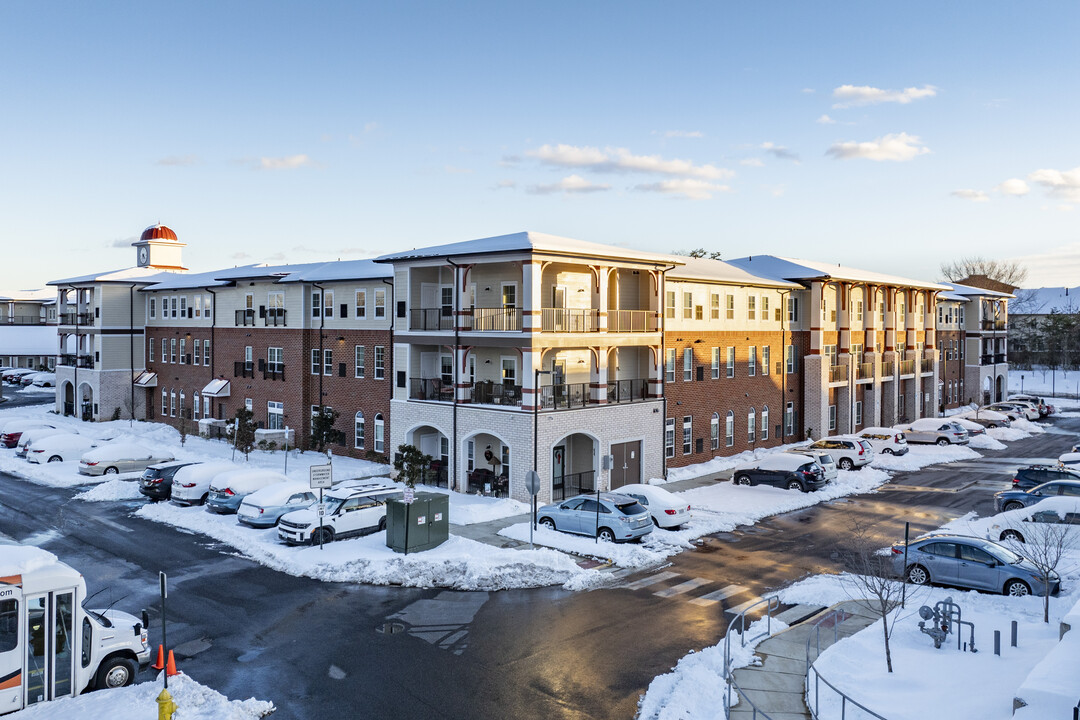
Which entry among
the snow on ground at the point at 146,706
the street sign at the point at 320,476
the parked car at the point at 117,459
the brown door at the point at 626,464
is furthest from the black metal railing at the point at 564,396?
the snow on ground at the point at 146,706

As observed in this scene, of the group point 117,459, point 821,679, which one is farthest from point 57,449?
point 821,679

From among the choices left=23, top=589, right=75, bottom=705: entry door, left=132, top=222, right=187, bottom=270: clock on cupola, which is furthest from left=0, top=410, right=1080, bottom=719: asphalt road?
left=132, top=222, right=187, bottom=270: clock on cupola

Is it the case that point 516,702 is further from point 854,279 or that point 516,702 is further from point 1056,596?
point 854,279

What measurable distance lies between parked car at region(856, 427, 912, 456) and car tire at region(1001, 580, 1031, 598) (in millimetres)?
25542

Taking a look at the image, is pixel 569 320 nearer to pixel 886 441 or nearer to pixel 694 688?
pixel 694 688

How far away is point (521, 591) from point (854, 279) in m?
37.7

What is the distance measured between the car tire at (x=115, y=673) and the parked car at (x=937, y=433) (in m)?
47.5

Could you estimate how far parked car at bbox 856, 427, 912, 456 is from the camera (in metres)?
46.2

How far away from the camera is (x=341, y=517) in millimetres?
25953

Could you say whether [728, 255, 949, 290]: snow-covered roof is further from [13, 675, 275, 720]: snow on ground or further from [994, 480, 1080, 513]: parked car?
[13, 675, 275, 720]: snow on ground

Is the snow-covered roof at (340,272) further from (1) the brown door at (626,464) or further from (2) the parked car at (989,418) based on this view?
(2) the parked car at (989,418)

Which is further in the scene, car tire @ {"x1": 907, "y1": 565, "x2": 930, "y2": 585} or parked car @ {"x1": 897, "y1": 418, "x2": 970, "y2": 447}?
parked car @ {"x1": 897, "y1": 418, "x2": 970, "y2": 447}

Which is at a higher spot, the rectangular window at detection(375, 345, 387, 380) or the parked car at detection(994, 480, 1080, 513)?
the rectangular window at detection(375, 345, 387, 380)

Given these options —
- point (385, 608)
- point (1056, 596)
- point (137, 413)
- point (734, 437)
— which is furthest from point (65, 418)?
point (1056, 596)
